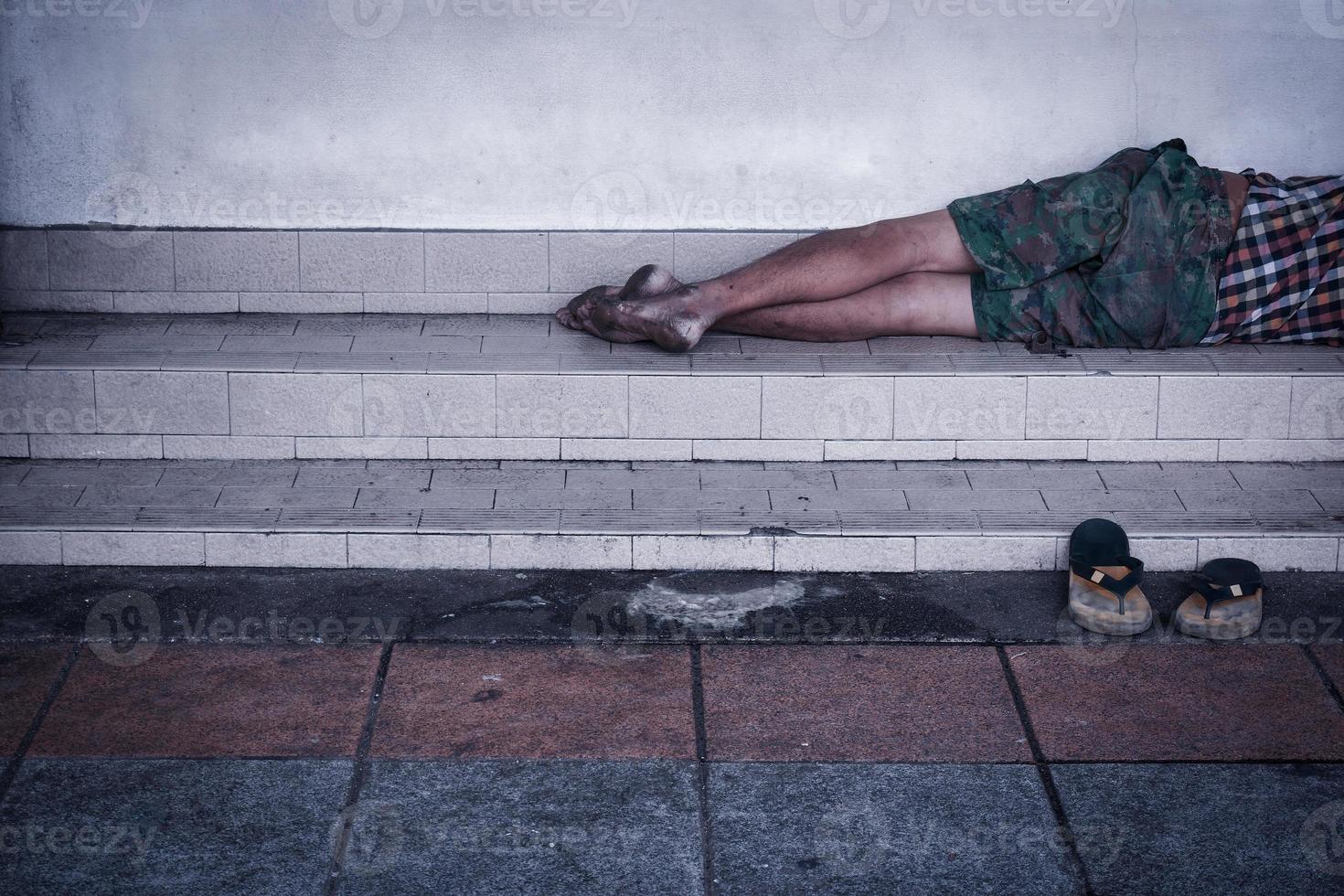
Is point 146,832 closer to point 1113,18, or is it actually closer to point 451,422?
point 451,422

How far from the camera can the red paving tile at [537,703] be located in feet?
9.46

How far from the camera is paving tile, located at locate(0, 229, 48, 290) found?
4430 millimetres

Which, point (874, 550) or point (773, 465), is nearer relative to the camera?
point (874, 550)

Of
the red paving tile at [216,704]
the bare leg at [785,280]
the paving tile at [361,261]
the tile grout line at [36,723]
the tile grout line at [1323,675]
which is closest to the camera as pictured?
the tile grout line at [36,723]

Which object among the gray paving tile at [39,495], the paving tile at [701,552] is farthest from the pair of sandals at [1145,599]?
the gray paving tile at [39,495]

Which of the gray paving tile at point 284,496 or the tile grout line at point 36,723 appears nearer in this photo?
the tile grout line at point 36,723

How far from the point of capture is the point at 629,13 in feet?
14.4

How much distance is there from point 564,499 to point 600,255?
3.67 feet

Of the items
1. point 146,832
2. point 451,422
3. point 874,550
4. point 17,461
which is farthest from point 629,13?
point 146,832

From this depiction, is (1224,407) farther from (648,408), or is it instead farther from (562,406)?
(562,406)

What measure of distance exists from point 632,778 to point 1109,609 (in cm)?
130

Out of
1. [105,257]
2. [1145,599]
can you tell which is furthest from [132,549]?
[1145,599]

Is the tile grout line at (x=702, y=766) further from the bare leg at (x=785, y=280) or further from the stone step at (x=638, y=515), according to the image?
the bare leg at (x=785, y=280)

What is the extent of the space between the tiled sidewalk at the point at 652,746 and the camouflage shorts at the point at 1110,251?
0.97m
